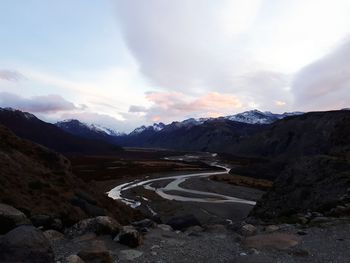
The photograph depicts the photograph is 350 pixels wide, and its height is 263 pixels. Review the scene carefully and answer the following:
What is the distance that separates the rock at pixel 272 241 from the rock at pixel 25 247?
8046 mm

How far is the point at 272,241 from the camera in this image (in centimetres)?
1576

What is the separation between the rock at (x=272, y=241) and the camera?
15.2m

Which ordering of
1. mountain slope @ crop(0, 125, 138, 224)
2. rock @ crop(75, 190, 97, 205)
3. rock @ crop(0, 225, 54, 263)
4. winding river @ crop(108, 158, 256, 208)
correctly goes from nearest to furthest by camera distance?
1. rock @ crop(0, 225, 54, 263)
2. mountain slope @ crop(0, 125, 138, 224)
3. rock @ crop(75, 190, 97, 205)
4. winding river @ crop(108, 158, 256, 208)

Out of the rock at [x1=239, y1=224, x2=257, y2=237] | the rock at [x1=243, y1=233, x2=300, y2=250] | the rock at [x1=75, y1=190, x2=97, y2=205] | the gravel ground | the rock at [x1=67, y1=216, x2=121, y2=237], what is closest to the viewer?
the gravel ground

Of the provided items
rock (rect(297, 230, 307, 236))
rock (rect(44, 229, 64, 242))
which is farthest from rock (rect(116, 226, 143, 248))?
rock (rect(297, 230, 307, 236))

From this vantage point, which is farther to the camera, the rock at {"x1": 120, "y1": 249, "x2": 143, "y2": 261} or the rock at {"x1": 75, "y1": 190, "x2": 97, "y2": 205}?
the rock at {"x1": 75, "y1": 190, "x2": 97, "y2": 205}

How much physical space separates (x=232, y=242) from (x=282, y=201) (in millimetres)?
17653

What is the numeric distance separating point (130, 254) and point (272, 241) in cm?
578

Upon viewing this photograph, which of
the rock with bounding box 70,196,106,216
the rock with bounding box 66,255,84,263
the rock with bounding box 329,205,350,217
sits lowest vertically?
the rock with bounding box 70,196,106,216

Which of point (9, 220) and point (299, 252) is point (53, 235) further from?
point (299, 252)

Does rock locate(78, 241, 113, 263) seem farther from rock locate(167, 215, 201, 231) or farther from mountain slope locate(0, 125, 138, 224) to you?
mountain slope locate(0, 125, 138, 224)

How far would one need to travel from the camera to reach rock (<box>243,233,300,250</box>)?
15188 mm

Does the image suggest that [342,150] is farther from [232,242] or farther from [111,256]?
[111,256]

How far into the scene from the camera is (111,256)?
12.9 m
